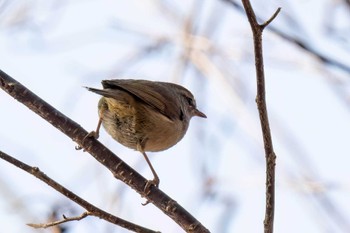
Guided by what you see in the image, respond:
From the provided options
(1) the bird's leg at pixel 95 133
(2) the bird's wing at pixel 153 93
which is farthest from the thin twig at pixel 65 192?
(2) the bird's wing at pixel 153 93

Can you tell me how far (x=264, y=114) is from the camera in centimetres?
270

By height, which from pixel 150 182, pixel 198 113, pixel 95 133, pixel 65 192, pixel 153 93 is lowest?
pixel 65 192

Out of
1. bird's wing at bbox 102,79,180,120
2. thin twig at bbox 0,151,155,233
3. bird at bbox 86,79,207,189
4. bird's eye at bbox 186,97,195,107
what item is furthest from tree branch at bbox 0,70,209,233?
bird's eye at bbox 186,97,195,107

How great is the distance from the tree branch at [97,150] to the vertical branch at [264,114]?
579mm

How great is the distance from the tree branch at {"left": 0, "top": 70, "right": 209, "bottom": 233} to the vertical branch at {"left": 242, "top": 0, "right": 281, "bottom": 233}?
58cm

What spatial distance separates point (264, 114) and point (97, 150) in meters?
1.31

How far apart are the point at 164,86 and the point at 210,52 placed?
1.01m

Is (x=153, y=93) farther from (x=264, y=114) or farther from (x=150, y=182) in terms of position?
(x=264, y=114)

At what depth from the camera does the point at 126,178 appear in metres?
3.55

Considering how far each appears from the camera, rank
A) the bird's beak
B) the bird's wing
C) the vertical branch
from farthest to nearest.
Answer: the bird's beak
the bird's wing
the vertical branch

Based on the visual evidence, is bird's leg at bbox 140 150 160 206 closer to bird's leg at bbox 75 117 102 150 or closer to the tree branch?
the tree branch

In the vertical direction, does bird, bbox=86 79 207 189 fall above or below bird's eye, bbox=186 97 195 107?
below

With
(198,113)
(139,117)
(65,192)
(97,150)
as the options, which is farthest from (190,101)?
(65,192)

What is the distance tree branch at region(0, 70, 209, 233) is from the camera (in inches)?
133
